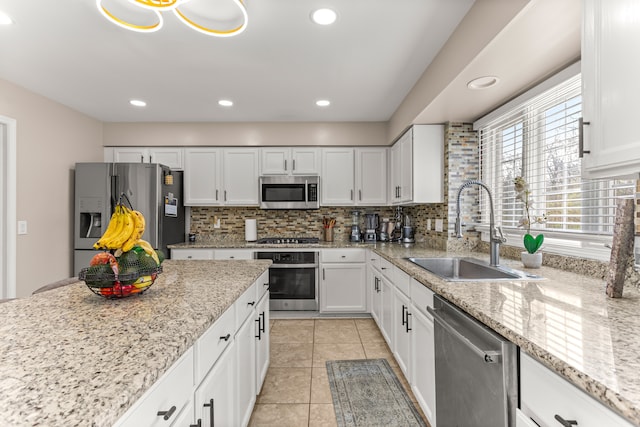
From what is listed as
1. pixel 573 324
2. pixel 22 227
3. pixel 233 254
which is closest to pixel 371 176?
pixel 233 254

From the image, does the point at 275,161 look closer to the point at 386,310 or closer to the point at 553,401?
the point at 386,310

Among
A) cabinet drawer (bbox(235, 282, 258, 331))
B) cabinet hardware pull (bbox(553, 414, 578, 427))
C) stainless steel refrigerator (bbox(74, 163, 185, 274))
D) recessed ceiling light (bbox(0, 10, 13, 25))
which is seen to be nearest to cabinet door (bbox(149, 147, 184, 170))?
stainless steel refrigerator (bbox(74, 163, 185, 274))

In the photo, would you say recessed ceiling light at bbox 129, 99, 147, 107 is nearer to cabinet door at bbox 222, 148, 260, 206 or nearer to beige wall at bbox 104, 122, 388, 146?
beige wall at bbox 104, 122, 388, 146

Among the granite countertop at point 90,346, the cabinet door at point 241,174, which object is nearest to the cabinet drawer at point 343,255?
the cabinet door at point 241,174

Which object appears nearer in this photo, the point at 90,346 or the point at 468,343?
the point at 90,346

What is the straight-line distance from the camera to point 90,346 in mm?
786

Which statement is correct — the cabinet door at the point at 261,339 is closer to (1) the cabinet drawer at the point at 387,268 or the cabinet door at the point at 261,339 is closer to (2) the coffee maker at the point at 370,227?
(1) the cabinet drawer at the point at 387,268

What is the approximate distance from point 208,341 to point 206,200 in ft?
10.2

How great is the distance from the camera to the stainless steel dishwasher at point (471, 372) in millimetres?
987

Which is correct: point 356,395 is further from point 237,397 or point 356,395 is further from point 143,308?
point 143,308

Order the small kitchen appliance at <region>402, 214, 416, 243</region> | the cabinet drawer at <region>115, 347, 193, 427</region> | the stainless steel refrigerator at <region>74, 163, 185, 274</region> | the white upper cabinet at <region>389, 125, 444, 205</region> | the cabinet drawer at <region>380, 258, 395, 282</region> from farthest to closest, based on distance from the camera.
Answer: the small kitchen appliance at <region>402, 214, 416, 243</region>, the stainless steel refrigerator at <region>74, 163, 185, 274</region>, the white upper cabinet at <region>389, 125, 444, 205</region>, the cabinet drawer at <region>380, 258, 395, 282</region>, the cabinet drawer at <region>115, 347, 193, 427</region>

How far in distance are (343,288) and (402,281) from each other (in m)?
1.50

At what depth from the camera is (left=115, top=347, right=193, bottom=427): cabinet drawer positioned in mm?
647

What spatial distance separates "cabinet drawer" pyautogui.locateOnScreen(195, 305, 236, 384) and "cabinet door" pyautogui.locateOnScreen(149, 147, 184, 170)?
121 inches
